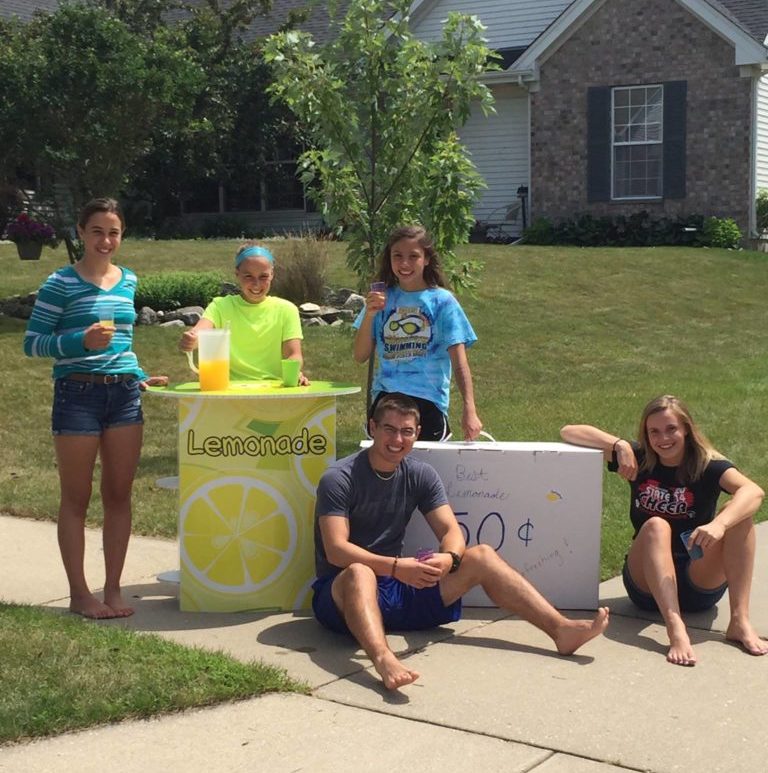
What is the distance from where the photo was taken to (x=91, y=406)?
523 cm

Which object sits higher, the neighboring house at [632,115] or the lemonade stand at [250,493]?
the neighboring house at [632,115]

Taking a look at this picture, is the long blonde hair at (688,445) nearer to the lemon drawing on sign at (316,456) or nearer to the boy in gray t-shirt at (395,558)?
the boy in gray t-shirt at (395,558)

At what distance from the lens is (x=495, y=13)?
24.6 meters

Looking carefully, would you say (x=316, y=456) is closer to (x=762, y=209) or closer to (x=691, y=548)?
(x=691, y=548)

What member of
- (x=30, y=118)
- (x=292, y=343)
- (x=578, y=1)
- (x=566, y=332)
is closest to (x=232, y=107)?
(x=578, y=1)

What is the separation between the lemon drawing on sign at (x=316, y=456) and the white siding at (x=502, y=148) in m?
18.2

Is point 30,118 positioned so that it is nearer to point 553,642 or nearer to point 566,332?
point 566,332

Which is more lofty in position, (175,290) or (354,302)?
(175,290)

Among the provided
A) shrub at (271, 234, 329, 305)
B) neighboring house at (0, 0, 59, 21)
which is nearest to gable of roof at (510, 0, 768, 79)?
shrub at (271, 234, 329, 305)

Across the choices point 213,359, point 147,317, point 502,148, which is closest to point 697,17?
point 502,148

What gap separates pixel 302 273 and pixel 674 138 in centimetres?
1012

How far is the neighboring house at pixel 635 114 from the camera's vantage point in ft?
69.9

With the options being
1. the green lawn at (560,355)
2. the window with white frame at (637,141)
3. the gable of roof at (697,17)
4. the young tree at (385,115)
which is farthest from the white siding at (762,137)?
the young tree at (385,115)

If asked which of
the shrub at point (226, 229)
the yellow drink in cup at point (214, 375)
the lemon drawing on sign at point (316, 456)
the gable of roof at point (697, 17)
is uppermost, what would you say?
the gable of roof at point (697, 17)
